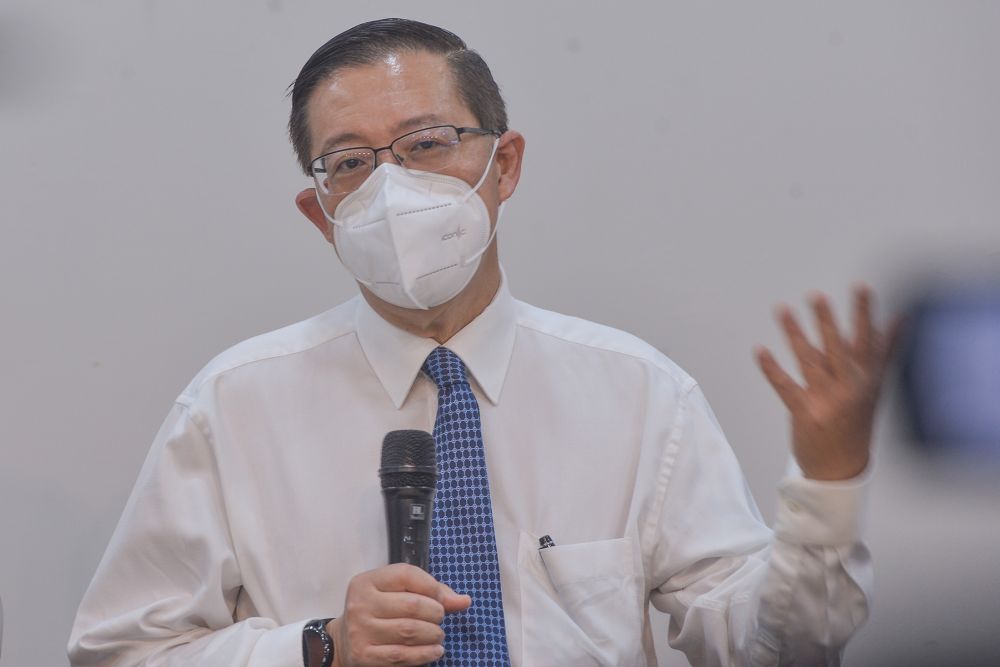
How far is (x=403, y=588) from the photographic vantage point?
1373 mm

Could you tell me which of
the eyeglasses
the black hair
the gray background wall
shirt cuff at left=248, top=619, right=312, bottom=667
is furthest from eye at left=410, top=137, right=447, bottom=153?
shirt cuff at left=248, top=619, right=312, bottom=667

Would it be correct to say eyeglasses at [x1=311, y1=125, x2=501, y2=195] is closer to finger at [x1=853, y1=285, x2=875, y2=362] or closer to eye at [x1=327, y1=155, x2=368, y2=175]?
eye at [x1=327, y1=155, x2=368, y2=175]

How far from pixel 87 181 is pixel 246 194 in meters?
0.30

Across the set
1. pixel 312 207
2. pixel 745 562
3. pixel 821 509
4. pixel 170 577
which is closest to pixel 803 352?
pixel 821 509

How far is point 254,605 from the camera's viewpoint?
1.81 m

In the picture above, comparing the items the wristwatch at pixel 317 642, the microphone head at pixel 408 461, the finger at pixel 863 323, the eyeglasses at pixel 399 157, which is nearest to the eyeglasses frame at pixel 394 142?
the eyeglasses at pixel 399 157

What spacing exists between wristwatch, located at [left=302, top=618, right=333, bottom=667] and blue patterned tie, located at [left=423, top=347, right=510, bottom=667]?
16 centimetres

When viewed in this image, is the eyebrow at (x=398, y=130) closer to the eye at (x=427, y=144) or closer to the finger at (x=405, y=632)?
the eye at (x=427, y=144)

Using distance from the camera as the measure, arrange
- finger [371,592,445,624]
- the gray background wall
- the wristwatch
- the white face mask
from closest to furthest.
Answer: finger [371,592,445,624] → the wristwatch → the white face mask → the gray background wall

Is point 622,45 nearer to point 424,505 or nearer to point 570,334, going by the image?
point 570,334

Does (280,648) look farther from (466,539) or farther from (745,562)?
(745,562)

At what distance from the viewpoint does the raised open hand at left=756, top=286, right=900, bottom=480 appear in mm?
1250

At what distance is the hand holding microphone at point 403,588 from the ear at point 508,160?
0.62 metres

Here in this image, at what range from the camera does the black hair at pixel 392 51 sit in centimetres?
187
